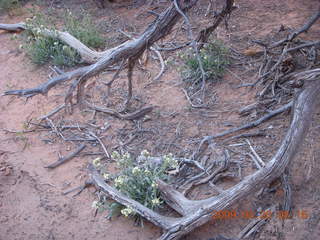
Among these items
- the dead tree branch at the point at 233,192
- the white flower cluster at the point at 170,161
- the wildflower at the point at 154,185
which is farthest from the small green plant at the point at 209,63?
the wildflower at the point at 154,185

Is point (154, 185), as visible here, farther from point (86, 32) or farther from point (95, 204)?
point (86, 32)

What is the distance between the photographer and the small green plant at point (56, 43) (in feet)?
18.8

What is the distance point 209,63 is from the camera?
4.92m

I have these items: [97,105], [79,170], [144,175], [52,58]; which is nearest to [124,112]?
[97,105]

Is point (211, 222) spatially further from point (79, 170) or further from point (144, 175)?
point (79, 170)

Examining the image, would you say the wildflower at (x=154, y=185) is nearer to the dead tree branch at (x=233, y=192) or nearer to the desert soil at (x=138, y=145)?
the dead tree branch at (x=233, y=192)

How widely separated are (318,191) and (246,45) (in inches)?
107

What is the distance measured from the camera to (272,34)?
17.8ft

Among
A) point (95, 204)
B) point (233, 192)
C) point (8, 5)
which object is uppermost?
point (233, 192)
